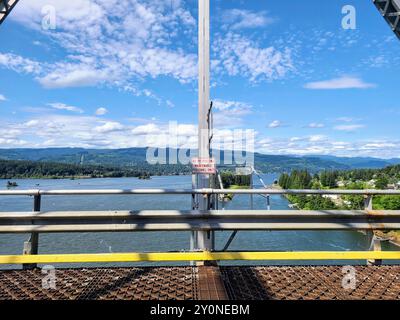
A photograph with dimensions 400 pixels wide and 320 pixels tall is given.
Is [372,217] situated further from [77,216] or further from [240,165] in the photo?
[77,216]

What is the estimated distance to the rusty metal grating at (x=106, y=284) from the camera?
2.49 meters

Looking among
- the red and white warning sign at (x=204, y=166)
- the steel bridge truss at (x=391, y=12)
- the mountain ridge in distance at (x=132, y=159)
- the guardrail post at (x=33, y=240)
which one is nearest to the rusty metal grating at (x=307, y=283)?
the red and white warning sign at (x=204, y=166)

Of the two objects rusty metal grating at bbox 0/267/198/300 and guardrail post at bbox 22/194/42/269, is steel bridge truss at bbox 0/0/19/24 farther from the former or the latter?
rusty metal grating at bbox 0/267/198/300

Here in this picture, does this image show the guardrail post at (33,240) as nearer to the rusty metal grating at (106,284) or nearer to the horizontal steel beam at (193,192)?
the horizontal steel beam at (193,192)

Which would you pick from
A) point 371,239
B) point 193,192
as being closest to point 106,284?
point 193,192

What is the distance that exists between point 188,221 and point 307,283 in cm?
129

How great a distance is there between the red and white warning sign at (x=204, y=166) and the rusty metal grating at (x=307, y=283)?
47.5 inches

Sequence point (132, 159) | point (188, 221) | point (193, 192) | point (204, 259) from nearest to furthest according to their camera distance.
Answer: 1. point (204, 259)
2. point (188, 221)
3. point (193, 192)
4. point (132, 159)

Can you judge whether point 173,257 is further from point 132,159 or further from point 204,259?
point 132,159

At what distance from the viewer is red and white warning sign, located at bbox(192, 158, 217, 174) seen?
3.83m

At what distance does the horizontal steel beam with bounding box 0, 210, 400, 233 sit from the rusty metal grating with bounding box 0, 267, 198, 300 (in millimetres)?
426

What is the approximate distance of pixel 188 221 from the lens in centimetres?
321

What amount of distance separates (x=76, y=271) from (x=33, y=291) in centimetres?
57
